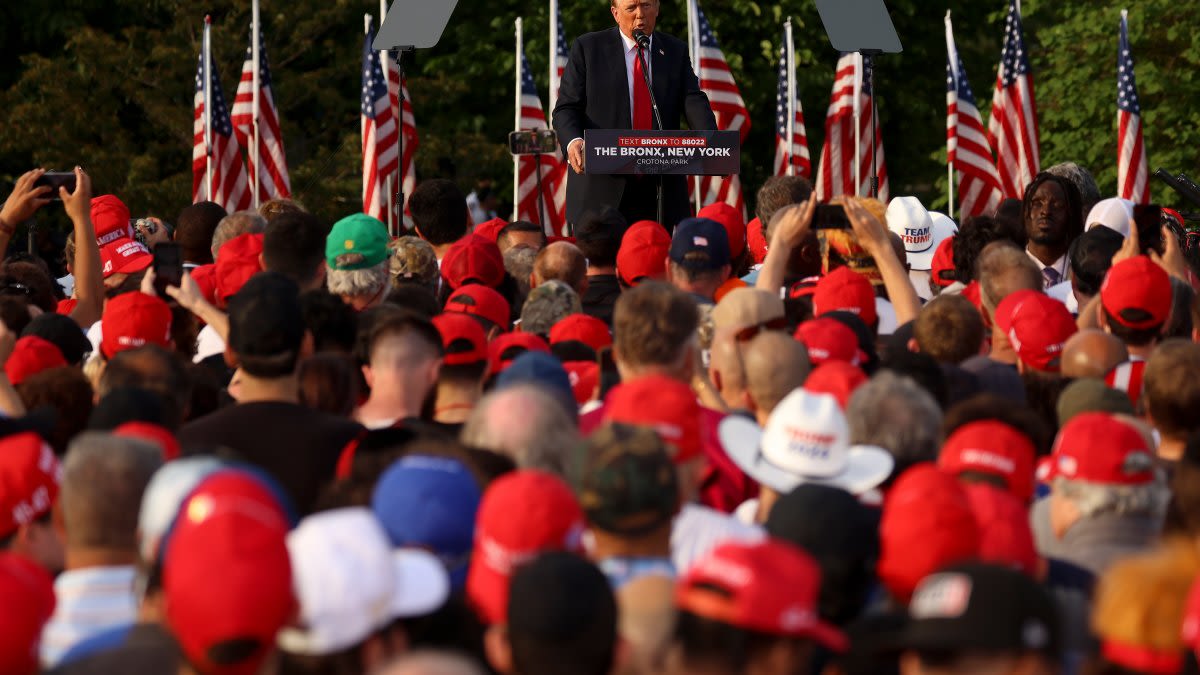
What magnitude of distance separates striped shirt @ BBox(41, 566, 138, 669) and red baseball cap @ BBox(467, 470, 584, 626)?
2.86 feet

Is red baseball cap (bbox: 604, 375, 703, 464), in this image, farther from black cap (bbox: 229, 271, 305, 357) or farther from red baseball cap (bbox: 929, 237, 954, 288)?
red baseball cap (bbox: 929, 237, 954, 288)

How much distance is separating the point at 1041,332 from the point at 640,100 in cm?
509

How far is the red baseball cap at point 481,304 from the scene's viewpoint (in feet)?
28.0

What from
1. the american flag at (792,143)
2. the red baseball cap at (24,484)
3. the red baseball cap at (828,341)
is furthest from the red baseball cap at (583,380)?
the american flag at (792,143)

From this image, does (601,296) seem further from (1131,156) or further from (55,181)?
(1131,156)

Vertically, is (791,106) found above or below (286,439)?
below

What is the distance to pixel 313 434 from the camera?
20.6 ft

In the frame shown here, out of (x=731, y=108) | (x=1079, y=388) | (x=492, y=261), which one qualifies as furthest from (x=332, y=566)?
(x=731, y=108)

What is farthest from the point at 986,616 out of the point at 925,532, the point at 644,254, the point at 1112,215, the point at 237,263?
the point at 1112,215

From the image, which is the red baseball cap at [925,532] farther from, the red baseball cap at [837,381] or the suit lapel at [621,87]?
the suit lapel at [621,87]

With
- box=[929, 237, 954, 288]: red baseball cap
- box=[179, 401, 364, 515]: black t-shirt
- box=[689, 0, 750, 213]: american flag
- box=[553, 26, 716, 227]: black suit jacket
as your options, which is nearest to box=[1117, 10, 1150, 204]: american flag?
box=[689, 0, 750, 213]: american flag

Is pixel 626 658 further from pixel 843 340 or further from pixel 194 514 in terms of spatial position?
pixel 843 340

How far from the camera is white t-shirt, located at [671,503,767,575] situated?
510 centimetres

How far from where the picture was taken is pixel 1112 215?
34.9 feet
